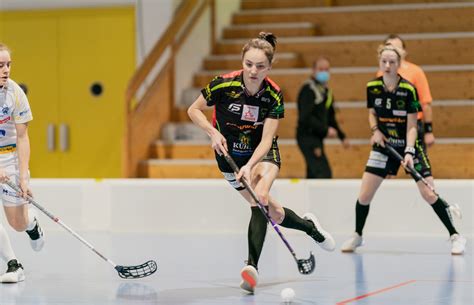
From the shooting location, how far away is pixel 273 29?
10.9m

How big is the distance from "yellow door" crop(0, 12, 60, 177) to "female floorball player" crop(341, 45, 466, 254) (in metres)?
5.67

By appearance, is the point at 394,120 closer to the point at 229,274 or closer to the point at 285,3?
the point at 229,274

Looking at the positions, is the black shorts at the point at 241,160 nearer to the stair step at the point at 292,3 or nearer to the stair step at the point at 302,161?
the stair step at the point at 302,161

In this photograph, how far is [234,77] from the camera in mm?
4934

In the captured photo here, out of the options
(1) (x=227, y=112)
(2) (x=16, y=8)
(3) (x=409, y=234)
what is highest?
(2) (x=16, y=8)

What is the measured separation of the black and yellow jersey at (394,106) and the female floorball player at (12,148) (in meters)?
2.31


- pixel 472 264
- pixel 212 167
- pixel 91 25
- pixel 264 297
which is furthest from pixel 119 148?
pixel 264 297

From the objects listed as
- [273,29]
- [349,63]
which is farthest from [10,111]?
[273,29]

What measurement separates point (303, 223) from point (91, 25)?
6.59m

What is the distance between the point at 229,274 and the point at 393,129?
1.56 meters

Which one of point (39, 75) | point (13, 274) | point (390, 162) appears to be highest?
point (39, 75)

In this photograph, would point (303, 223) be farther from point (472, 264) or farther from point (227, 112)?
point (472, 264)

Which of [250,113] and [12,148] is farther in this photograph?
[12,148]

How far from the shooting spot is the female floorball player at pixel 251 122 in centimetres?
479
